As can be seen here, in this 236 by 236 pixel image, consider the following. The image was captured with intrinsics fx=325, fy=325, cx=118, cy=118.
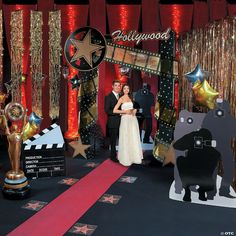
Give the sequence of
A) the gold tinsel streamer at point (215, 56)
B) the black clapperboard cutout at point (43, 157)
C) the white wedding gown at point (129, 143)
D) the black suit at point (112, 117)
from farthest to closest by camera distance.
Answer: the black suit at point (112, 117), the white wedding gown at point (129, 143), the black clapperboard cutout at point (43, 157), the gold tinsel streamer at point (215, 56)

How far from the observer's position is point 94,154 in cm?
689

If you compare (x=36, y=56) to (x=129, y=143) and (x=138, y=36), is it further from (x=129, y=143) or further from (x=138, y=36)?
(x=129, y=143)

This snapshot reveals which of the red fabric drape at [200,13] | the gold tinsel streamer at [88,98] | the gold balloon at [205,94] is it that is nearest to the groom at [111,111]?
the gold tinsel streamer at [88,98]

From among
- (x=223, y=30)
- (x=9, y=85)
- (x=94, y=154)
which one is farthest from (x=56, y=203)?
(x=9, y=85)

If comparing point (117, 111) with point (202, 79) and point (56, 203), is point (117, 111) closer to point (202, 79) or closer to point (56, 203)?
point (202, 79)

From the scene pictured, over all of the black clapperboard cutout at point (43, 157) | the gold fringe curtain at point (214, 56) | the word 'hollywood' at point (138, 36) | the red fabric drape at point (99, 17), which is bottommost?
the black clapperboard cutout at point (43, 157)

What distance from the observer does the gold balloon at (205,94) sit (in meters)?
4.55

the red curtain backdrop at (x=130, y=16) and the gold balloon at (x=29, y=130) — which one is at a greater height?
the red curtain backdrop at (x=130, y=16)

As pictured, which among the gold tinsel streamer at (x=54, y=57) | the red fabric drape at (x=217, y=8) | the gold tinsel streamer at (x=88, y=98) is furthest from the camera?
the red fabric drape at (x=217, y=8)

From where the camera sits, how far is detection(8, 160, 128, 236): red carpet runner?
137 inches

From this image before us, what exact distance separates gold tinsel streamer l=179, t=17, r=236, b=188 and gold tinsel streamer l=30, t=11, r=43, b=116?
10.6 ft

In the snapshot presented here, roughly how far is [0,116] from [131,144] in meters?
2.43

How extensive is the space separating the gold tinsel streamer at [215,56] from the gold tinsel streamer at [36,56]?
322cm

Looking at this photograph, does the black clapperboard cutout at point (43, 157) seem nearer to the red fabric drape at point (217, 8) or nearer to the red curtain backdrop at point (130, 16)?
the red curtain backdrop at point (130, 16)
